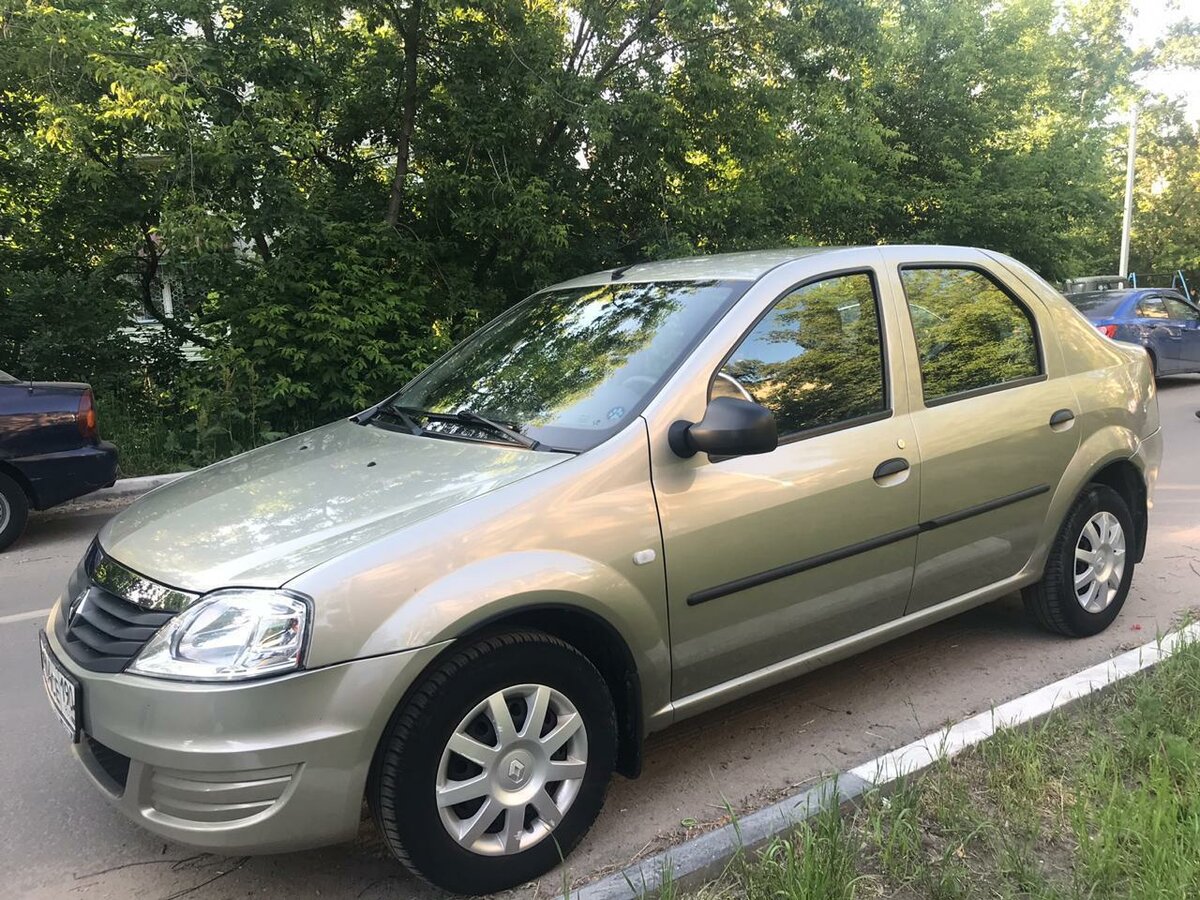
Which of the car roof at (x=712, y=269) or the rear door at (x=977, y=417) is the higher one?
the car roof at (x=712, y=269)

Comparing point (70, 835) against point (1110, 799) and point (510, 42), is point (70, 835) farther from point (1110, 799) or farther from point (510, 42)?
point (510, 42)

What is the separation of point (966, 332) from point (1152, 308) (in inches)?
474

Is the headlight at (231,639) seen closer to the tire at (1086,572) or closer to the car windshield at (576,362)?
the car windshield at (576,362)

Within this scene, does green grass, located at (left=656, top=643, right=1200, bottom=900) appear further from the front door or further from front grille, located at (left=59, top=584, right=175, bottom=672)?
front grille, located at (left=59, top=584, right=175, bottom=672)

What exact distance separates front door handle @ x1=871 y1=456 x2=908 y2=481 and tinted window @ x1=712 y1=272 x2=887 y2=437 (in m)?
0.19

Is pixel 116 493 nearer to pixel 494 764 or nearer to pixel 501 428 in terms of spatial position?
pixel 501 428

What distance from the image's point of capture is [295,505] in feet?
8.48

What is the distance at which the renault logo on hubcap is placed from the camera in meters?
2.38

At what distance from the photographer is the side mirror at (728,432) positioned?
2588 mm

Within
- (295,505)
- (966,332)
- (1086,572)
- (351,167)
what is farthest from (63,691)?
(351,167)

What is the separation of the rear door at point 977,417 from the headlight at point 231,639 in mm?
2223

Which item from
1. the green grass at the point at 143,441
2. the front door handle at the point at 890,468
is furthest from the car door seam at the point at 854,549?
the green grass at the point at 143,441

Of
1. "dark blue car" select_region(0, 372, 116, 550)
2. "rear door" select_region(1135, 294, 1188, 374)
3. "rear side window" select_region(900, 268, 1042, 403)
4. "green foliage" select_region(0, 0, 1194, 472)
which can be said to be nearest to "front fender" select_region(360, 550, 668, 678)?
"rear side window" select_region(900, 268, 1042, 403)

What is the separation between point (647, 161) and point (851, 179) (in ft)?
13.3
